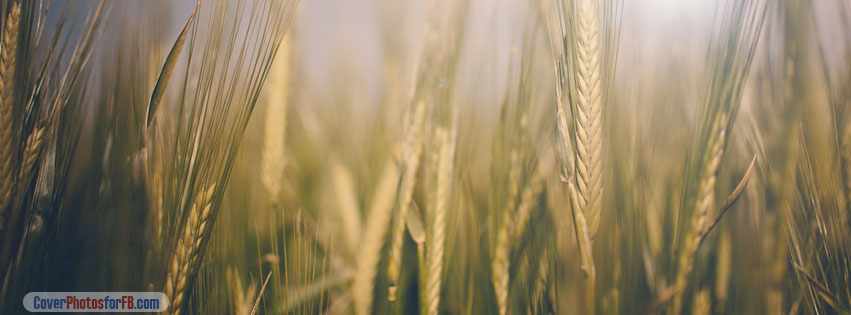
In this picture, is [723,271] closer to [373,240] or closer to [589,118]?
[589,118]

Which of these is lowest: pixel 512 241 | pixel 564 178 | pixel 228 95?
pixel 512 241

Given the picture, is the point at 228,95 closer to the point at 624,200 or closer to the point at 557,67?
the point at 557,67

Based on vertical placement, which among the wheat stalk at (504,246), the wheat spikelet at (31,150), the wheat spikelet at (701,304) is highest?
the wheat spikelet at (31,150)

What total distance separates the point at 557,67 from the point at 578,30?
0.17ft

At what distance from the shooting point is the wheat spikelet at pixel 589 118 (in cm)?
42

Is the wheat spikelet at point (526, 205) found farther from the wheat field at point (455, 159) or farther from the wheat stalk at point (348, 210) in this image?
the wheat stalk at point (348, 210)

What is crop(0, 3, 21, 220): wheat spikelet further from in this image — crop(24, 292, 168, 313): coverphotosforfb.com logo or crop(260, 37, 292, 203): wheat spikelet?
crop(260, 37, 292, 203): wheat spikelet

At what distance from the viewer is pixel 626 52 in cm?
58

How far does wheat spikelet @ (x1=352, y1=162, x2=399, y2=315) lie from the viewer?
0.51 meters

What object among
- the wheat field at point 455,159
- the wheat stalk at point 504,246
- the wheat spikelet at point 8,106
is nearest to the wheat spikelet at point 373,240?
the wheat field at point 455,159

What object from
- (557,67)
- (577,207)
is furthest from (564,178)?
(557,67)

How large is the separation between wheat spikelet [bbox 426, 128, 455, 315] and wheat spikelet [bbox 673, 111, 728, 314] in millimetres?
302

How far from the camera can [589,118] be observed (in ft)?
1.39

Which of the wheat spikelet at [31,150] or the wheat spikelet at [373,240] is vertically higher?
the wheat spikelet at [31,150]
